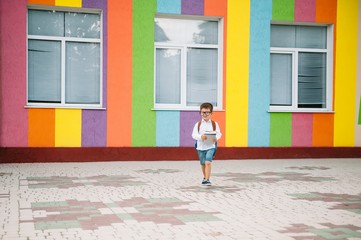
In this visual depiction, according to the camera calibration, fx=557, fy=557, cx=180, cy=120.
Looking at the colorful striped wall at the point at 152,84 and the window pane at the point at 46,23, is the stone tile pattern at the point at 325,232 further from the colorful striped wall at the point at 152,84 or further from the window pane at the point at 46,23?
the window pane at the point at 46,23

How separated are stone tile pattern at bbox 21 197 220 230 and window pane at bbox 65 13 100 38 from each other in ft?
24.6

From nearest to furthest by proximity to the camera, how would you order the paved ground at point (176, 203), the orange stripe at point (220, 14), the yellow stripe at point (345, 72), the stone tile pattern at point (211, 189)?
the paved ground at point (176, 203) → the stone tile pattern at point (211, 189) → the orange stripe at point (220, 14) → the yellow stripe at point (345, 72)

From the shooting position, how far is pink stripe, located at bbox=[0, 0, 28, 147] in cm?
1330

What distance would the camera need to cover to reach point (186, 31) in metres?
15.0

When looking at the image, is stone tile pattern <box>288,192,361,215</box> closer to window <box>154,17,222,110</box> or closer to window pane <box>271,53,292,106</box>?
window <box>154,17,222,110</box>

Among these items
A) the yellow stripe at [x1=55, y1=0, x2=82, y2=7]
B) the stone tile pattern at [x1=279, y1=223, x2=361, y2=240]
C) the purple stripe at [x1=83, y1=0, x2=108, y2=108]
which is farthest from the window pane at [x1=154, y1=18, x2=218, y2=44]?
the stone tile pattern at [x1=279, y1=223, x2=361, y2=240]

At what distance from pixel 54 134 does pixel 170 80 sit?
11.2 feet

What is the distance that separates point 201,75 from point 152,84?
149cm

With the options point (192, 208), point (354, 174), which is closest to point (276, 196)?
point (192, 208)

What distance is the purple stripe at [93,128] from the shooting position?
45.8 ft

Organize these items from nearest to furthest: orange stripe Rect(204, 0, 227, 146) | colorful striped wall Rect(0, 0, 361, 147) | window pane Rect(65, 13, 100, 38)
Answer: colorful striped wall Rect(0, 0, 361, 147), window pane Rect(65, 13, 100, 38), orange stripe Rect(204, 0, 227, 146)

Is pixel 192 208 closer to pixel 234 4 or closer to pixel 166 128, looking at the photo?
pixel 166 128

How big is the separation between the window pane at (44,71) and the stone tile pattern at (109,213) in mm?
6865

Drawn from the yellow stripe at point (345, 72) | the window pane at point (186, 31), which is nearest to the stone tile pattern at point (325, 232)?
the window pane at point (186, 31)
